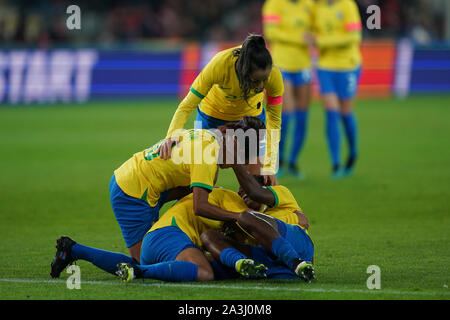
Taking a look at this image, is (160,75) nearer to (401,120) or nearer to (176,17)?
(176,17)

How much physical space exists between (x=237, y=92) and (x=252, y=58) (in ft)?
2.65

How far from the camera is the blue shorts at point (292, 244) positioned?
5.51 meters

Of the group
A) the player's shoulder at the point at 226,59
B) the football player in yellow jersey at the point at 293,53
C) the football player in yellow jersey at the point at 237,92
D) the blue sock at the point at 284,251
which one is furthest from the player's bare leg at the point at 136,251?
the football player in yellow jersey at the point at 293,53

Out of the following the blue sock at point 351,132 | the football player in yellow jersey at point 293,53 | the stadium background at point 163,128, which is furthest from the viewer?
the football player in yellow jersey at point 293,53

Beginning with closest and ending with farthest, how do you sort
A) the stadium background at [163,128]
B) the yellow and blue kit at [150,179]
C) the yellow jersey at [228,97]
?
1. the yellow and blue kit at [150,179]
2. the stadium background at [163,128]
3. the yellow jersey at [228,97]

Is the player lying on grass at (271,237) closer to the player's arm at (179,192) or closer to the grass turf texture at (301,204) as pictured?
the grass turf texture at (301,204)

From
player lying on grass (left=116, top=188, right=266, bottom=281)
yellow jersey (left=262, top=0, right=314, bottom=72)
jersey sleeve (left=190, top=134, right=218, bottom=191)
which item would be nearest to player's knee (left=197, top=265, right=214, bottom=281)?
player lying on grass (left=116, top=188, right=266, bottom=281)

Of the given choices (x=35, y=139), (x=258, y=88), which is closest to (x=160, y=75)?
(x=35, y=139)

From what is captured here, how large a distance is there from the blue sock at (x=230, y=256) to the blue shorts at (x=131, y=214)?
927 millimetres

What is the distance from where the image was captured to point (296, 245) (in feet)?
18.4

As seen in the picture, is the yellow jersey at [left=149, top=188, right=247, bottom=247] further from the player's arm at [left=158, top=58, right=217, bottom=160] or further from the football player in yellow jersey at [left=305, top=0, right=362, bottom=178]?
the football player in yellow jersey at [left=305, top=0, right=362, bottom=178]

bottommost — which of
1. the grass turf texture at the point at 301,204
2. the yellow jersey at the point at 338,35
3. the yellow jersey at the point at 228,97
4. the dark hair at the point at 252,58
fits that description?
the grass turf texture at the point at 301,204

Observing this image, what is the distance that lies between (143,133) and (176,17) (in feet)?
34.0

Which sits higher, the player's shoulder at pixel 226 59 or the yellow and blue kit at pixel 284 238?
the player's shoulder at pixel 226 59
